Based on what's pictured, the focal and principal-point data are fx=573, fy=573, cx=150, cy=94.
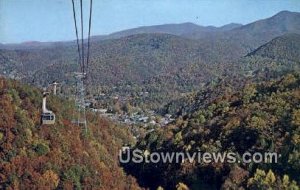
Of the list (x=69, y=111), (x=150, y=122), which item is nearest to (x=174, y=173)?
(x=69, y=111)

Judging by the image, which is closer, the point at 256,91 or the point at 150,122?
the point at 256,91

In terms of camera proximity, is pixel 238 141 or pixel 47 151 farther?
pixel 47 151

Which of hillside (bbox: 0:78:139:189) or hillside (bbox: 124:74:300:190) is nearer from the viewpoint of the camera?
hillside (bbox: 124:74:300:190)

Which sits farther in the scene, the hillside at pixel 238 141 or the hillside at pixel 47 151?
the hillside at pixel 47 151

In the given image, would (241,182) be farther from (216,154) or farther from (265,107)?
(265,107)
